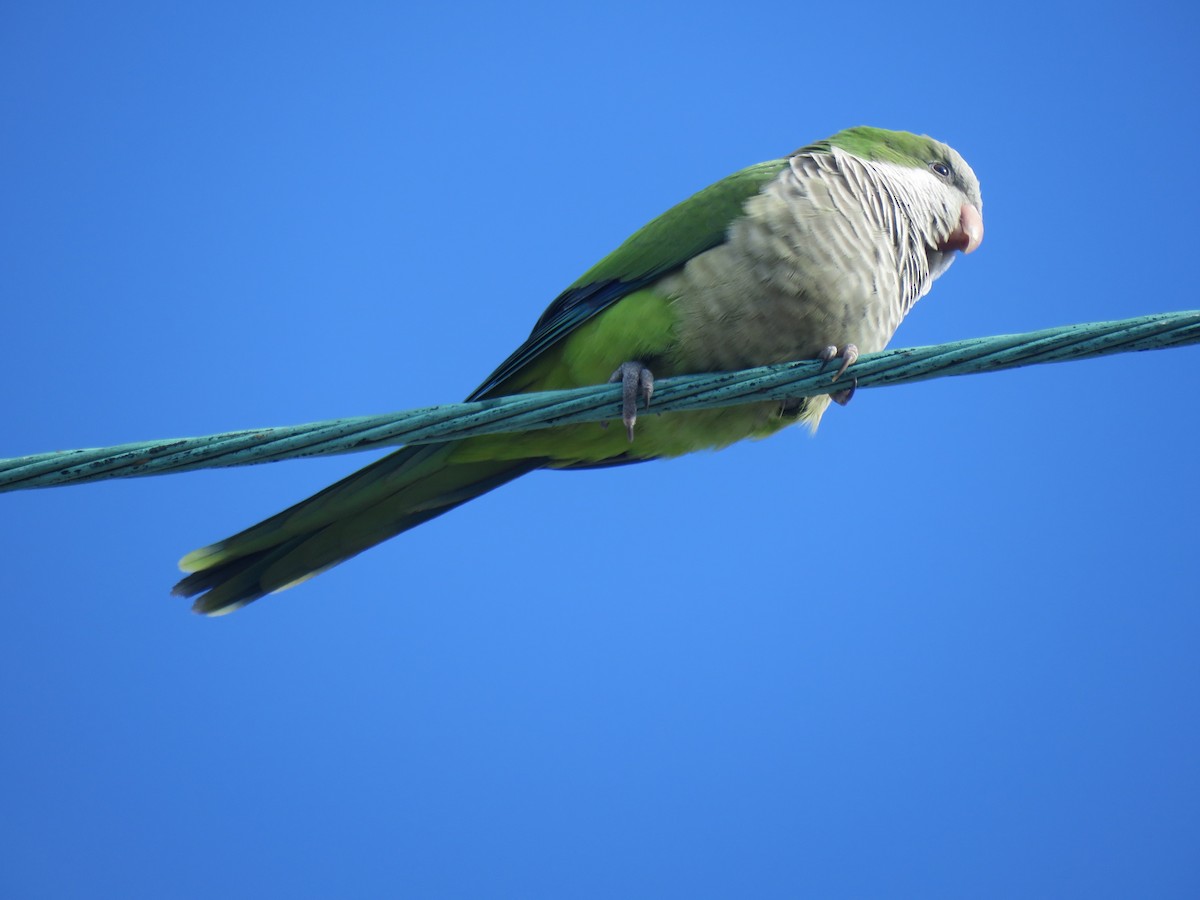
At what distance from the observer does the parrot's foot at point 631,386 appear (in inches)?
129

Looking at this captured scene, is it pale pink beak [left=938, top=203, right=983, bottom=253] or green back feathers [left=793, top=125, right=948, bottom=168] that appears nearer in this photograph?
green back feathers [left=793, top=125, right=948, bottom=168]

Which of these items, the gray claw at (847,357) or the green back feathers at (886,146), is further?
the green back feathers at (886,146)

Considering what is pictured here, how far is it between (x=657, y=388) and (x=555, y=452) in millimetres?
1022

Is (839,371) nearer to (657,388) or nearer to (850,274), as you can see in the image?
(657,388)

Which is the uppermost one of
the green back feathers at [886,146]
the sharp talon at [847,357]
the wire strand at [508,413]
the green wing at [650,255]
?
the green back feathers at [886,146]

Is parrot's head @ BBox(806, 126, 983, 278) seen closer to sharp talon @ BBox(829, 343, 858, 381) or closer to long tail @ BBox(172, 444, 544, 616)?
sharp talon @ BBox(829, 343, 858, 381)

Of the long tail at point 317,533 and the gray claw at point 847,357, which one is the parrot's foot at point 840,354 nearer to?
the gray claw at point 847,357

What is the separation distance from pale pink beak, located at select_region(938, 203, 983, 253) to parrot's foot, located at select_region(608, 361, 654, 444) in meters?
1.69

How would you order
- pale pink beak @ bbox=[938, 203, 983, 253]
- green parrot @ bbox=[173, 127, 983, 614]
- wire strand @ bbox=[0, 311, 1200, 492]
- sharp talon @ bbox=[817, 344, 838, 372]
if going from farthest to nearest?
pale pink beak @ bbox=[938, 203, 983, 253], green parrot @ bbox=[173, 127, 983, 614], sharp talon @ bbox=[817, 344, 838, 372], wire strand @ bbox=[0, 311, 1200, 492]

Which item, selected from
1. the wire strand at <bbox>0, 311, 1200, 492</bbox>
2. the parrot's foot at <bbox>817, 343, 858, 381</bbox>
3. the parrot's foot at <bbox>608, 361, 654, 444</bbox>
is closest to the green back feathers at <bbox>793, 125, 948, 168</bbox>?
the parrot's foot at <bbox>817, 343, 858, 381</bbox>

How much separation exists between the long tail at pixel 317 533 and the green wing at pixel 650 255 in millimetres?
442

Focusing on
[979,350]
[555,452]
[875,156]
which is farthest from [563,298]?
[979,350]

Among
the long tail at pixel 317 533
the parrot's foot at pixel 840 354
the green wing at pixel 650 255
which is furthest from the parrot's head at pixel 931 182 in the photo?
the long tail at pixel 317 533

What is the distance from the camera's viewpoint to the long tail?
392 centimetres
